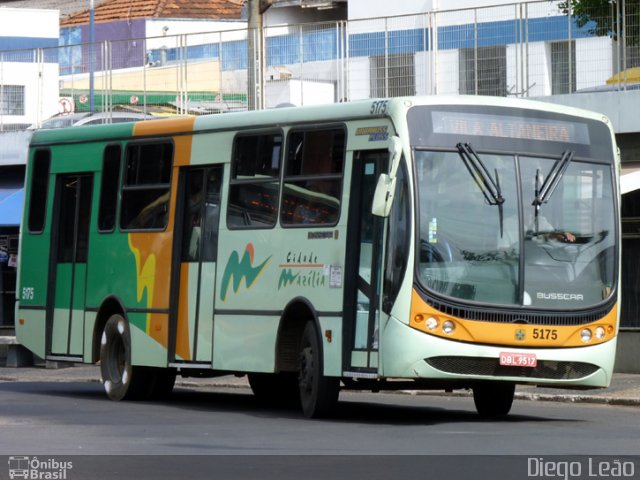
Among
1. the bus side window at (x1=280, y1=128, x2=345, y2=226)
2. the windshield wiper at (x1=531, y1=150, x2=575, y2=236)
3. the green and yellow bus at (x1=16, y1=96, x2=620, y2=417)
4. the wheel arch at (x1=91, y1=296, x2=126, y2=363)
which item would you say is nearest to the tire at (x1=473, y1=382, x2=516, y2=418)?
the green and yellow bus at (x1=16, y1=96, x2=620, y2=417)

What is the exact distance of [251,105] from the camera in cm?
2400

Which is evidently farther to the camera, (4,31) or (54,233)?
(4,31)

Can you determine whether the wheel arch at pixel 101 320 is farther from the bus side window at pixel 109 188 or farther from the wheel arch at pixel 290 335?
the wheel arch at pixel 290 335

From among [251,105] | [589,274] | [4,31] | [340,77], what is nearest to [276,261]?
[589,274]

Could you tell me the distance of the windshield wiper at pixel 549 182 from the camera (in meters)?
14.9

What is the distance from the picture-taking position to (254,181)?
54.1 feet

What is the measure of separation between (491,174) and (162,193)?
456cm

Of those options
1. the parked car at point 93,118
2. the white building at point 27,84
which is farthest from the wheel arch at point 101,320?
the white building at point 27,84

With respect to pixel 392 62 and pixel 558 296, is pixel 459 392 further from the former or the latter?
pixel 392 62

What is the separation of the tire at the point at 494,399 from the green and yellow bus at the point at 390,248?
2 cm

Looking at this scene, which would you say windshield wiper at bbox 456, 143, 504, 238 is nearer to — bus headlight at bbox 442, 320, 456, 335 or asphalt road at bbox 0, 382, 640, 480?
bus headlight at bbox 442, 320, 456, 335
